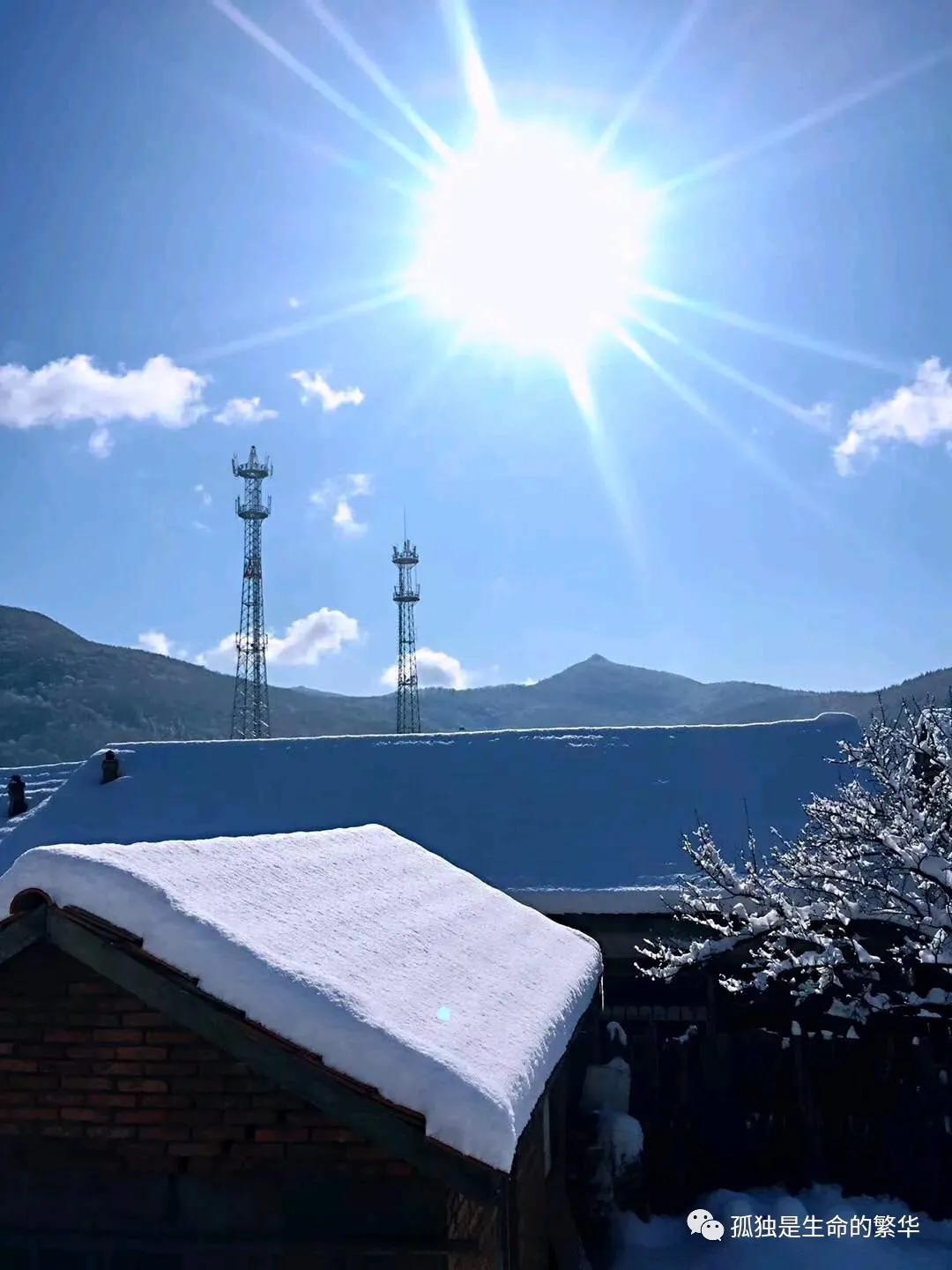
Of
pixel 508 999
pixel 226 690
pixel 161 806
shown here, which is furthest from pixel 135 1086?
pixel 226 690

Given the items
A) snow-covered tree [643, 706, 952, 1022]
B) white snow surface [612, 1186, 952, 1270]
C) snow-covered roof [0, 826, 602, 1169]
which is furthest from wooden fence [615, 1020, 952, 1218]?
snow-covered roof [0, 826, 602, 1169]

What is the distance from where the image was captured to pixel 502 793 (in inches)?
647

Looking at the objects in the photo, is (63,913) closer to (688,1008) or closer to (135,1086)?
(135,1086)

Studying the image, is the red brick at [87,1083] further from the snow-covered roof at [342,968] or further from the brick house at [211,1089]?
Answer: the snow-covered roof at [342,968]

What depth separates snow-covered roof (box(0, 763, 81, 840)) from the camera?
63.8 ft

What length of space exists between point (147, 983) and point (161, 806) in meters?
→ 13.6

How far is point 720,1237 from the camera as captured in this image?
9.01m

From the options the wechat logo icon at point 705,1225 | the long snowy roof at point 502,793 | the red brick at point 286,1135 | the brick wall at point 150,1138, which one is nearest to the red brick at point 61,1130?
the brick wall at point 150,1138

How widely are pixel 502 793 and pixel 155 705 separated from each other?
7906 cm

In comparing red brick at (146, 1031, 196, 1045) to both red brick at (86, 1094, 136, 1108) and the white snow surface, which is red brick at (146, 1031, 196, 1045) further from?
the white snow surface

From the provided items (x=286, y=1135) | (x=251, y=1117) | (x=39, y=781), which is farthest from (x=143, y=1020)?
(x=39, y=781)

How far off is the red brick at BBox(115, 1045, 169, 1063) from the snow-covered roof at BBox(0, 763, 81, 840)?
49.3 feet

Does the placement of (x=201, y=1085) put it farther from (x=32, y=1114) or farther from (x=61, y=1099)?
(x=32, y=1114)

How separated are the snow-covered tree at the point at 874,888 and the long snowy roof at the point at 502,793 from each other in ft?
11.1
